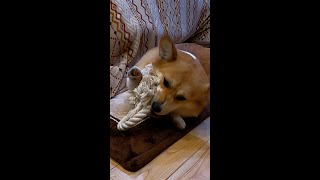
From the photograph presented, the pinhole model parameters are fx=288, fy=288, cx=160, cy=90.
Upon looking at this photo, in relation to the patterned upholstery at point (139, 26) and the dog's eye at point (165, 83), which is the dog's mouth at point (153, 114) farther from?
the patterned upholstery at point (139, 26)

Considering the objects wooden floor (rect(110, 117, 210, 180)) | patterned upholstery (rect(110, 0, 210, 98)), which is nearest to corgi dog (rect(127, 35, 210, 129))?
wooden floor (rect(110, 117, 210, 180))

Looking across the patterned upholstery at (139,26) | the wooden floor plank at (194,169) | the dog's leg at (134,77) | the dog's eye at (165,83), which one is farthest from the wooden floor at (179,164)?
the patterned upholstery at (139,26)

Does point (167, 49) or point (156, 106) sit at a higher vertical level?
point (167, 49)

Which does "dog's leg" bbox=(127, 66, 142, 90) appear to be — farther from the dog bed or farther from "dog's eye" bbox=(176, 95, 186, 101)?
"dog's eye" bbox=(176, 95, 186, 101)

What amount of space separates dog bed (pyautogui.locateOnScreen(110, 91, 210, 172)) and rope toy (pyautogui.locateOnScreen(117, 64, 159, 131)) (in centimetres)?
4

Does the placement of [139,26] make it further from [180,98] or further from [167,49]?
[180,98]

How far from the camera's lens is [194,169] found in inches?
42.1

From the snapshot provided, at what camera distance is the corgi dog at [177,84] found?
125 cm

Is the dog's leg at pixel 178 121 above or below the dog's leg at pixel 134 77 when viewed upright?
below

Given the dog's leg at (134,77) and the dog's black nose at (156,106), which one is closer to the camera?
the dog's black nose at (156,106)

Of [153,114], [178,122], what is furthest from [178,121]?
[153,114]

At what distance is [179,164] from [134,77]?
1.61 ft

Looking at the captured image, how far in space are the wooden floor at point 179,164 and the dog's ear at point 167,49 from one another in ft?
1.24

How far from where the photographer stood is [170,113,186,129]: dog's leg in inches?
52.5
